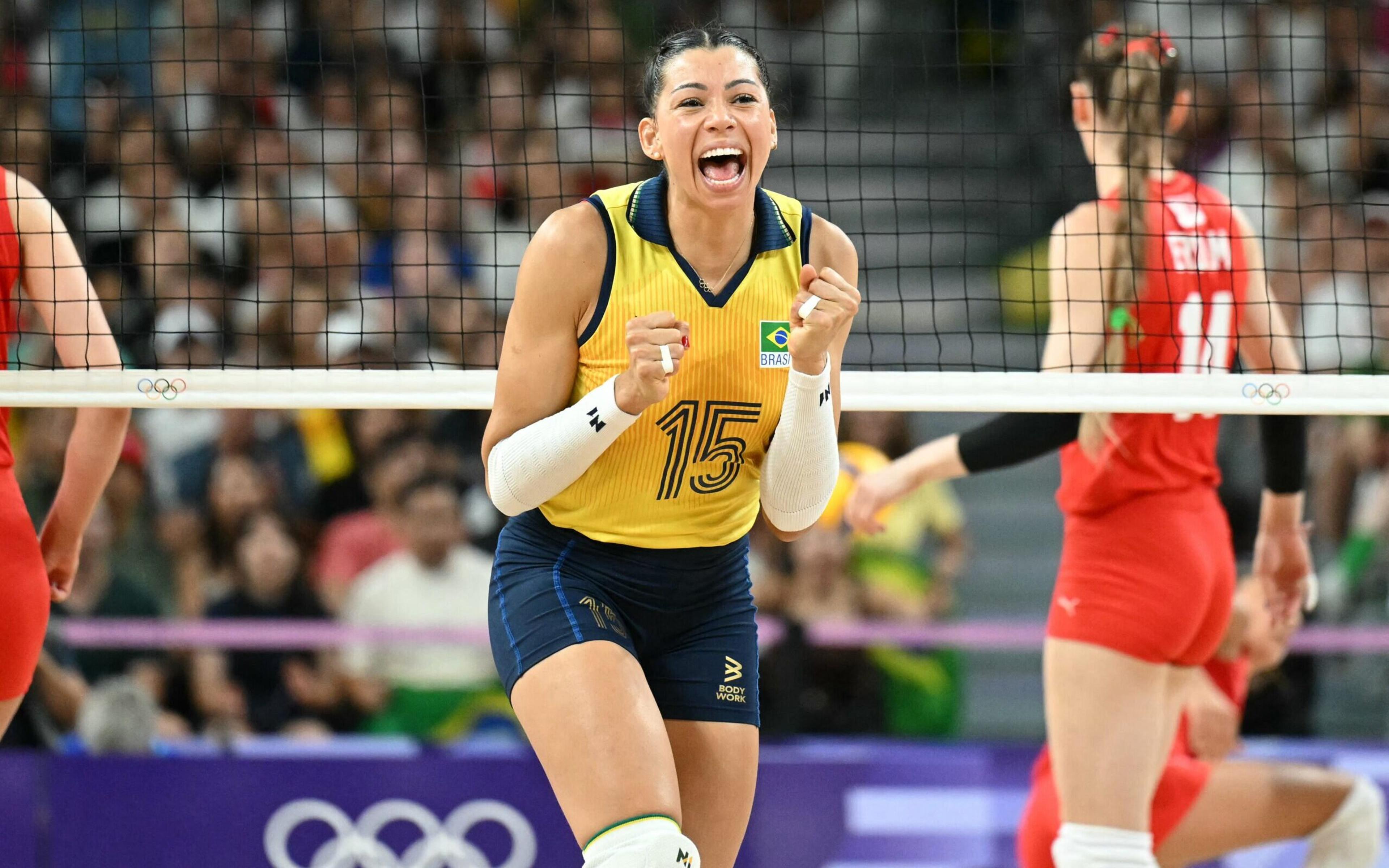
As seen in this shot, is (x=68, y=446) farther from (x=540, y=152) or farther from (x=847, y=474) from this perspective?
(x=540, y=152)

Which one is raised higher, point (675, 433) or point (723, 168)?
point (723, 168)

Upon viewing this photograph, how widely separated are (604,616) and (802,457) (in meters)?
0.58

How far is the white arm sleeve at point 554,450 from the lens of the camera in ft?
11.6

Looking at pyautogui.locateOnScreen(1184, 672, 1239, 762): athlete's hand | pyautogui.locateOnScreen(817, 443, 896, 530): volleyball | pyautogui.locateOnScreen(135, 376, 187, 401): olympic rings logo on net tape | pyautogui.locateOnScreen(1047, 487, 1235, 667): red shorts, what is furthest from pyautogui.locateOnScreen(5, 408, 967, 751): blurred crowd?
pyautogui.locateOnScreen(135, 376, 187, 401): olympic rings logo on net tape

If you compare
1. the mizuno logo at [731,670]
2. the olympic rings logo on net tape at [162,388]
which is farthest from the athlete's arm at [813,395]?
the olympic rings logo on net tape at [162,388]

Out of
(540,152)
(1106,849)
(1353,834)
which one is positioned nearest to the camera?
(1106,849)

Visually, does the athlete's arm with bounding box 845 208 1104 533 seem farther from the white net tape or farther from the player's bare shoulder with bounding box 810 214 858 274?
the player's bare shoulder with bounding box 810 214 858 274

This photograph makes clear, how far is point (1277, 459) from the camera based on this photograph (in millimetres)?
5117

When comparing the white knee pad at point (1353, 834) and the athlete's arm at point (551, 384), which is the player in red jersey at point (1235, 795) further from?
the athlete's arm at point (551, 384)

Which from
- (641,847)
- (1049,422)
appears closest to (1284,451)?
(1049,422)

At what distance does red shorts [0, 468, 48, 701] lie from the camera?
159 inches

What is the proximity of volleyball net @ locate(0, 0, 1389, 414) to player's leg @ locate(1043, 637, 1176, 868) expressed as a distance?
3.49 m

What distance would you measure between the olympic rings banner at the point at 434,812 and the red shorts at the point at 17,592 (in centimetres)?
231

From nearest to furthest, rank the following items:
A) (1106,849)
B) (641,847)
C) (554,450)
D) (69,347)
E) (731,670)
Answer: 1. (641,847)
2. (554,450)
3. (731,670)
4. (69,347)
5. (1106,849)
